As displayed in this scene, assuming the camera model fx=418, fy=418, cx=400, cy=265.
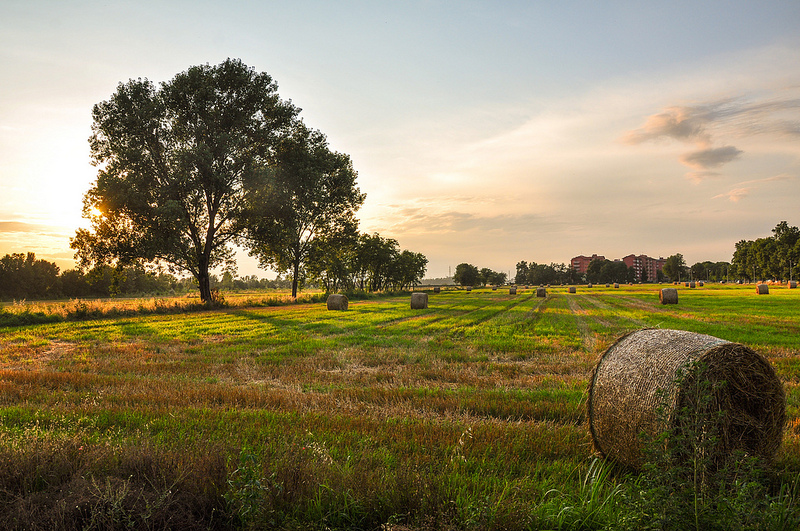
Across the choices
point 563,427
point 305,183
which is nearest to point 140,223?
point 305,183

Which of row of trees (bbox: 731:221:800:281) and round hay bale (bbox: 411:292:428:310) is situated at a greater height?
row of trees (bbox: 731:221:800:281)

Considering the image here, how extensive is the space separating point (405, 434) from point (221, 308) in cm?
3641

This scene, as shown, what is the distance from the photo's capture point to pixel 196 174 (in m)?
34.6

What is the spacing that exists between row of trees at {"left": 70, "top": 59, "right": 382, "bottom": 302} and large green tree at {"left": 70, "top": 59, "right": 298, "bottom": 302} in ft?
0.27

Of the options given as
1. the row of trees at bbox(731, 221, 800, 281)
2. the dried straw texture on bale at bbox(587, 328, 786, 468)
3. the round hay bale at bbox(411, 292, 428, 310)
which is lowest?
the round hay bale at bbox(411, 292, 428, 310)

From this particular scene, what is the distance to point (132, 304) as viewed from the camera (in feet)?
107

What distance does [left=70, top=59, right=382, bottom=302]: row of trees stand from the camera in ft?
108

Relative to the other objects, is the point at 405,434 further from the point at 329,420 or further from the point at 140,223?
the point at 140,223

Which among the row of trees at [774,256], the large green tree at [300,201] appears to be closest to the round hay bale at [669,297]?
the large green tree at [300,201]

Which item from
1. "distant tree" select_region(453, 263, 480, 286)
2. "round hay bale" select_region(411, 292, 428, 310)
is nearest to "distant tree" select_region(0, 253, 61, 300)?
"round hay bale" select_region(411, 292, 428, 310)

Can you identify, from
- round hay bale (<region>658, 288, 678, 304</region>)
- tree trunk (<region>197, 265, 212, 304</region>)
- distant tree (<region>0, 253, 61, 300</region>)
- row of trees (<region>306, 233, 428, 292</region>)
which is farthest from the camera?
distant tree (<region>0, 253, 61, 300</region>)

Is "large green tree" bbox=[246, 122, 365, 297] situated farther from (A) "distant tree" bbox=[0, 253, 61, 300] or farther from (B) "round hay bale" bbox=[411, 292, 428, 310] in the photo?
(A) "distant tree" bbox=[0, 253, 61, 300]

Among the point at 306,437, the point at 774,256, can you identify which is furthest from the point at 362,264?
the point at 774,256

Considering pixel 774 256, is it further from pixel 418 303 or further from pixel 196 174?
pixel 196 174
